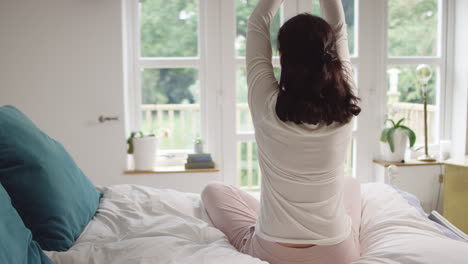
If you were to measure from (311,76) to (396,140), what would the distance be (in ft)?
7.98

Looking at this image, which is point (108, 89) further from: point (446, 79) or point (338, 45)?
point (446, 79)

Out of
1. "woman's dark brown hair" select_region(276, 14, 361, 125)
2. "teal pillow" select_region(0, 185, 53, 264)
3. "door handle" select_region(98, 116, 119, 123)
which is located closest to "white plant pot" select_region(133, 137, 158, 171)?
"door handle" select_region(98, 116, 119, 123)

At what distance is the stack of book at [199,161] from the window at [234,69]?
0.16m

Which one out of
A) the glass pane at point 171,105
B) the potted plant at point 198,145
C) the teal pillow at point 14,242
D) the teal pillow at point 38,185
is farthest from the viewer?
the glass pane at point 171,105

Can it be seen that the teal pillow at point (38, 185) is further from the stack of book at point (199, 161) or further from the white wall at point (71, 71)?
the stack of book at point (199, 161)

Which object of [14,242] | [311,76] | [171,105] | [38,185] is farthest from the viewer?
[171,105]

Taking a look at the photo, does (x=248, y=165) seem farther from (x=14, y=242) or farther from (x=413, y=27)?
(x=14, y=242)

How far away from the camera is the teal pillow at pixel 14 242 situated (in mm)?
1020

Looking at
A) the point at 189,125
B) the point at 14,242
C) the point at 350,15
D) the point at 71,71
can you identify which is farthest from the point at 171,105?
the point at 14,242

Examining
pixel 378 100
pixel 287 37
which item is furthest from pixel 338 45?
pixel 378 100

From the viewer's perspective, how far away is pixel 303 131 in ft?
3.93

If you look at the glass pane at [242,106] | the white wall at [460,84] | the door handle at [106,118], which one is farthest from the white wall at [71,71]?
the white wall at [460,84]

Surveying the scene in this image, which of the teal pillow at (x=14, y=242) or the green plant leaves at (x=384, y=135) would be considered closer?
the teal pillow at (x=14, y=242)

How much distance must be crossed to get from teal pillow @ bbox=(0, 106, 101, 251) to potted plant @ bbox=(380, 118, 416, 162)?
254cm
